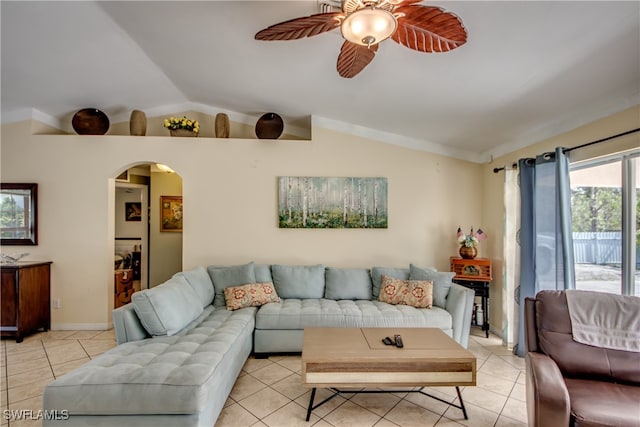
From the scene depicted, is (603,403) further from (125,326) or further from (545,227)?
(125,326)

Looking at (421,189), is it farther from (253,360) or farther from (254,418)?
(254,418)

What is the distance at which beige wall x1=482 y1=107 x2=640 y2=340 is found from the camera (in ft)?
7.61

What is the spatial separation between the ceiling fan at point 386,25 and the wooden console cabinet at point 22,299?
398 centimetres

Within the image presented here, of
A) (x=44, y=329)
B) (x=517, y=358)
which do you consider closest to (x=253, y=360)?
(x=517, y=358)

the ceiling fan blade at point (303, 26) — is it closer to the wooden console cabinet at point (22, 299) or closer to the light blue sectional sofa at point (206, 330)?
the light blue sectional sofa at point (206, 330)

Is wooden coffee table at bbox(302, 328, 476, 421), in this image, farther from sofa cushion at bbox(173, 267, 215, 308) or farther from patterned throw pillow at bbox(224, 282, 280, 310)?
sofa cushion at bbox(173, 267, 215, 308)

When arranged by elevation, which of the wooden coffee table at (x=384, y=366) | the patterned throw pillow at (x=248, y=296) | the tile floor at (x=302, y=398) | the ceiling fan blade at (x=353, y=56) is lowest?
the tile floor at (x=302, y=398)

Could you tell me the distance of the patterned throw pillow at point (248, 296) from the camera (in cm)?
331

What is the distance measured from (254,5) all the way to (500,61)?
1.81 m

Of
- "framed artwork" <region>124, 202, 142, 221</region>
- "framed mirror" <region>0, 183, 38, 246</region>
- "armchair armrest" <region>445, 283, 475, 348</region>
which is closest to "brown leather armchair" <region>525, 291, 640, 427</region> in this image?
"armchair armrest" <region>445, 283, 475, 348</region>

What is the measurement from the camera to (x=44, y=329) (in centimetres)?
390

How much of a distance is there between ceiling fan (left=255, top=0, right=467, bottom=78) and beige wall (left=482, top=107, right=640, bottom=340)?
1.71 metres

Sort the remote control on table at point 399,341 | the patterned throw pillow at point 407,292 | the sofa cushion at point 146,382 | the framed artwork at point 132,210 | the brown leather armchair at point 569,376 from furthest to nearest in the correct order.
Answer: the framed artwork at point 132,210 < the patterned throw pillow at point 407,292 < the remote control on table at point 399,341 < the sofa cushion at point 146,382 < the brown leather armchair at point 569,376

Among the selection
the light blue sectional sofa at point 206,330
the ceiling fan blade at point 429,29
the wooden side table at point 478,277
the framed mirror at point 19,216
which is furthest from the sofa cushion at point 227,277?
the ceiling fan blade at point 429,29
